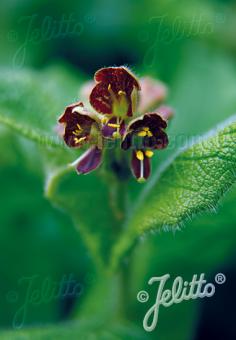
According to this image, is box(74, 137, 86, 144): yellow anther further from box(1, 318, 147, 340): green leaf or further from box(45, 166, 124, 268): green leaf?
box(1, 318, 147, 340): green leaf

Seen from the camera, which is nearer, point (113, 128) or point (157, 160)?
point (113, 128)

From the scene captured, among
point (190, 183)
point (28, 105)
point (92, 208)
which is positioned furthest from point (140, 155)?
point (28, 105)

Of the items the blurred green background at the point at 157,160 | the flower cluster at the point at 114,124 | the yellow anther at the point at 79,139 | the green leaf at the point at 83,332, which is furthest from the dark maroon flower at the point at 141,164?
the green leaf at the point at 83,332

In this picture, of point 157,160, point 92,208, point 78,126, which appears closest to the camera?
point 78,126

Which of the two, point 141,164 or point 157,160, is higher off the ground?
point 157,160

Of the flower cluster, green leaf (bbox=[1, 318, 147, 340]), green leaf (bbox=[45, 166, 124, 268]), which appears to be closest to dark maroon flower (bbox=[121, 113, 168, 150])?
the flower cluster

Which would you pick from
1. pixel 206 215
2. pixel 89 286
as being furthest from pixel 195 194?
pixel 89 286

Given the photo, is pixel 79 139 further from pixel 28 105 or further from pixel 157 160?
pixel 157 160
